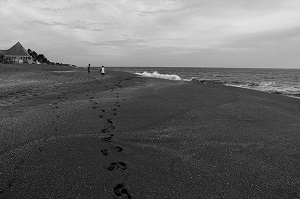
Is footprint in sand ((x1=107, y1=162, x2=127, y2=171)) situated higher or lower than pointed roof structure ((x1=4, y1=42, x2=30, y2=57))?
lower

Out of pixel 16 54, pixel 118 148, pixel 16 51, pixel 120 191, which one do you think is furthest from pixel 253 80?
pixel 16 51

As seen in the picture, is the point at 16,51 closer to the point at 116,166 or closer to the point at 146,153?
the point at 146,153

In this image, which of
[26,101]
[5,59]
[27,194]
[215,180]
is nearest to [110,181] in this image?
[27,194]

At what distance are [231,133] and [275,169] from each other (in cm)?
211

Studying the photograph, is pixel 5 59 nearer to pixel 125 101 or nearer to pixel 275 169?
pixel 125 101

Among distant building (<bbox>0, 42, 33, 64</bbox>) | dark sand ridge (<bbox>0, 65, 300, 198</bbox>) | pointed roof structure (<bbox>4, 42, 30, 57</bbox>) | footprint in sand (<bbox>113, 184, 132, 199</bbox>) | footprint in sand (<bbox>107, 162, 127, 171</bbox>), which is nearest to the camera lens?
footprint in sand (<bbox>113, 184, 132, 199</bbox>)

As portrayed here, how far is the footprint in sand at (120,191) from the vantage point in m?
3.76

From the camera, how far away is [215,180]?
4273mm

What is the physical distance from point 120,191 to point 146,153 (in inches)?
60.3

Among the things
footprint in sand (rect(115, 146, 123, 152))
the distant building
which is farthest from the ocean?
the distant building

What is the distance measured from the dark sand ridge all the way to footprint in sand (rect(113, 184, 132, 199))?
2 centimetres

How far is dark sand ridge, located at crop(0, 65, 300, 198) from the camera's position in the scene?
13.0 ft

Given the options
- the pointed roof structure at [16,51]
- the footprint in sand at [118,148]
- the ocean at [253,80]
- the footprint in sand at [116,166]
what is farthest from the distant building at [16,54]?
the footprint in sand at [116,166]

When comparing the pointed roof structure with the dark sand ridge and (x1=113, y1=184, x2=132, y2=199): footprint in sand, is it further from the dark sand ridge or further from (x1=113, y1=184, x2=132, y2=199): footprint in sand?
(x1=113, y1=184, x2=132, y2=199): footprint in sand
